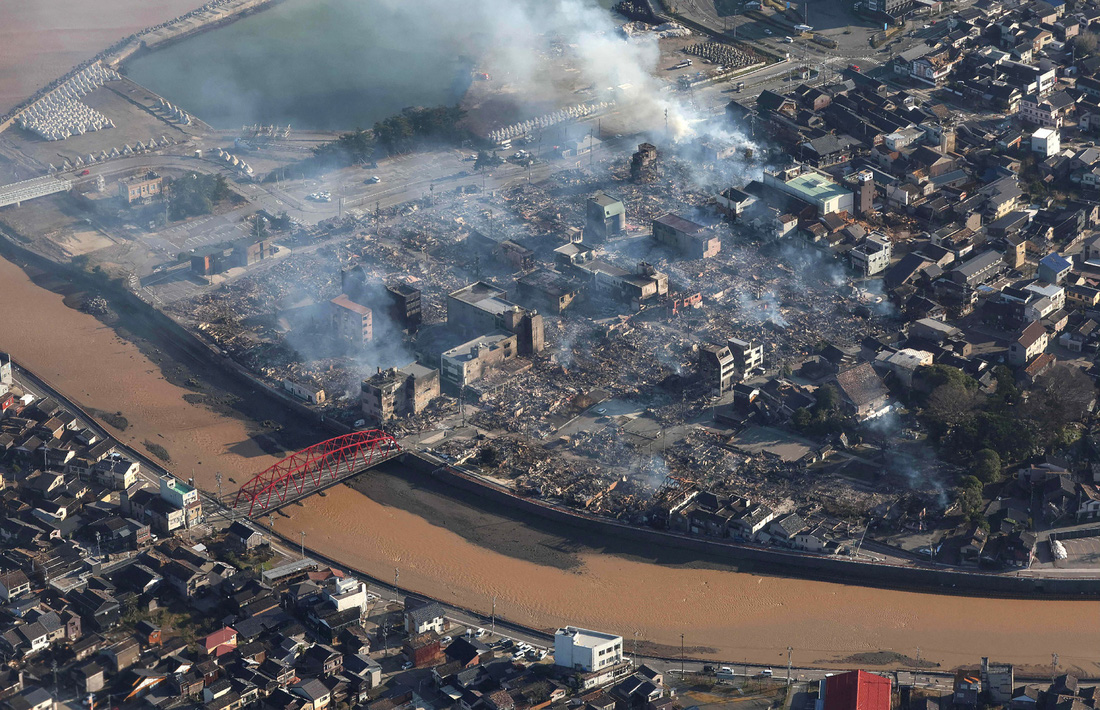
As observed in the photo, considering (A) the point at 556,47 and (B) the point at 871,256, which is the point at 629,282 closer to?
(B) the point at 871,256

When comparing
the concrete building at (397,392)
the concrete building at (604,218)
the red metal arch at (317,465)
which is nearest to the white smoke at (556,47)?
the concrete building at (604,218)

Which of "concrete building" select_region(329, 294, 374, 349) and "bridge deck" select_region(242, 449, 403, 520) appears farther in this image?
"concrete building" select_region(329, 294, 374, 349)

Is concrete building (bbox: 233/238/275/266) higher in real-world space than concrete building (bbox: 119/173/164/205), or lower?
lower

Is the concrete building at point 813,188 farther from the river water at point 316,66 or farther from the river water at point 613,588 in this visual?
the river water at point 613,588

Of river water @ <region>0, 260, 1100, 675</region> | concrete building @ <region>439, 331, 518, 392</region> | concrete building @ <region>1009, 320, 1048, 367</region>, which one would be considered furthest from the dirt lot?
concrete building @ <region>1009, 320, 1048, 367</region>

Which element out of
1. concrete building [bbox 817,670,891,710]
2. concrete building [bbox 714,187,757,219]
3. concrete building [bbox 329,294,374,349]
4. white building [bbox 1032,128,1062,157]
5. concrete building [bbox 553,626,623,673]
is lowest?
concrete building [bbox 817,670,891,710]

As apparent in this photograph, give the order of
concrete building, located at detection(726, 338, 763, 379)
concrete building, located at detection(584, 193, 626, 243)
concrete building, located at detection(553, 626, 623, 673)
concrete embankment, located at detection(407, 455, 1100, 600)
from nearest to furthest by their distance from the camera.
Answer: concrete building, located at detection(553, 626, 623, 673) < concrete embankment, located at detection(407, 455, 1100, 600) < concrete building, located at detection(726, 338, 763, 379) < concrete building, located at detection(584, 193, 626, 243)

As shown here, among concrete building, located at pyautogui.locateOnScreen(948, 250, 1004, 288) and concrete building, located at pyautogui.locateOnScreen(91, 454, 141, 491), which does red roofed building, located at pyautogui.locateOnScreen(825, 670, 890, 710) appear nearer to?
concrete building, located at pyautogui.locateOnScreen(948, 250, 1004, 288)

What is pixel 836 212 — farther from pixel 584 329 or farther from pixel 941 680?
pixel 941 680

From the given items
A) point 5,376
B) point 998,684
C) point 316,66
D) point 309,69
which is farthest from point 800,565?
point 316,66
